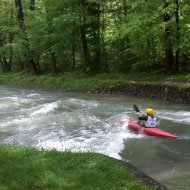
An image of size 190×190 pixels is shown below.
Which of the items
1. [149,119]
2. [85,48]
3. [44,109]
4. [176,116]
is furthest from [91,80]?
[149,119]

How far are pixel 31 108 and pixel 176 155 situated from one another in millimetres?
9335

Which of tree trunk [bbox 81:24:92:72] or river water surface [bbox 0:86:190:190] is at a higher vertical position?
tree trunk [bbox 81:24:92:72]

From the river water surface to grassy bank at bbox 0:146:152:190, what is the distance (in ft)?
3.60

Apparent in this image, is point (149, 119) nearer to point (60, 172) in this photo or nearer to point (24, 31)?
point (60, 172)

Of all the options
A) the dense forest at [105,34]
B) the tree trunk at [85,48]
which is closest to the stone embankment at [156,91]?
the dense forest at [105,34]

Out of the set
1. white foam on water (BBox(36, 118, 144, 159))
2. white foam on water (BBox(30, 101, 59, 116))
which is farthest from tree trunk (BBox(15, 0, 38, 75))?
white foam on water (BBox(36, 118, 144, 159))

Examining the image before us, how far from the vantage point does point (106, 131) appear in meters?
10.9

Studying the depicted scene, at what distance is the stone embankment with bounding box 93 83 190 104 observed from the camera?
49.5 ft

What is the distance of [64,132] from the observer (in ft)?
35.7

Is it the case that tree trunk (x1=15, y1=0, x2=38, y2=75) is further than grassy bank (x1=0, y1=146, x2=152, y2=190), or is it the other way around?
tree trunk (x1=15, y1=0, x2=38, y2=75)

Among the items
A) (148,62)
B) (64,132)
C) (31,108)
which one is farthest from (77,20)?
(64,132)

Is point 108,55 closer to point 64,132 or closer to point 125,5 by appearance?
point 125,5

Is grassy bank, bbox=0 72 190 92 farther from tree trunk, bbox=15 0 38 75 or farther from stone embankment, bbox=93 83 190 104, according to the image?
tree trunk, bbox=15 0 38 75

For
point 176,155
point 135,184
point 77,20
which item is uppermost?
point 77,20
